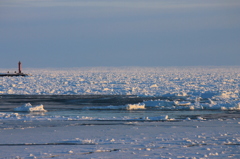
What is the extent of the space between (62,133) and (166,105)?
989 centimetres

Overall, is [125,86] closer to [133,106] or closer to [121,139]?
[133,106]

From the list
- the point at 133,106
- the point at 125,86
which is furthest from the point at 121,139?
the point at 125,86

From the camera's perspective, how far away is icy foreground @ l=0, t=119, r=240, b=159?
10.0 meters

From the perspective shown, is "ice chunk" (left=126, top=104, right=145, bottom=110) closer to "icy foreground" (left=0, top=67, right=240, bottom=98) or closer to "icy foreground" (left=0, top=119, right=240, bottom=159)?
"icy foreground" (left=0, top=119, right=240, bottom=159)

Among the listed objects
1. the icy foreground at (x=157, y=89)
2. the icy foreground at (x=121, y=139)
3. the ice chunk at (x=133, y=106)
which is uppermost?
the icy foreground at (x=157, y=89)

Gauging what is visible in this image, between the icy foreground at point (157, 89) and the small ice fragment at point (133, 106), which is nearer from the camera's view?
the small ice fragment at point (133, 106)

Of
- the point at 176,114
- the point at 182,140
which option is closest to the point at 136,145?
the point at 182,140

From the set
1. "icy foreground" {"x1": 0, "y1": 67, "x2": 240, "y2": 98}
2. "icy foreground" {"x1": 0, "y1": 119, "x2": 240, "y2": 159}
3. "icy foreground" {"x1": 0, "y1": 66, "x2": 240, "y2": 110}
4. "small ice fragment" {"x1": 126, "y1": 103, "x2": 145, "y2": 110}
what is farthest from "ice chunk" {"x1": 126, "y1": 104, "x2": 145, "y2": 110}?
"icy foreground" {"x1": 0, "y1": 67, "x2": 240, "y2": 98}

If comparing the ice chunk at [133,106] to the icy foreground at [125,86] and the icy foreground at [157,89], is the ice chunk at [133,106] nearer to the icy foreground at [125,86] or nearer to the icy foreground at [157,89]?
the icy foreground at [157,89]

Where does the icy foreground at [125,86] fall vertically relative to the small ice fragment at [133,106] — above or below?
above

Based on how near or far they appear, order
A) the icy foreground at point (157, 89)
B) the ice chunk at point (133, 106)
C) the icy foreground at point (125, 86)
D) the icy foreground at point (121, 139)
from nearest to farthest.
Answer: the icy foreground at point (121, 139), the ice chunk at point (133, 106), the icy foreground at point (157, 89), the icy foreground at point (125, 86)

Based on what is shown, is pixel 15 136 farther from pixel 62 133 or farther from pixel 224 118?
pixel 224 118

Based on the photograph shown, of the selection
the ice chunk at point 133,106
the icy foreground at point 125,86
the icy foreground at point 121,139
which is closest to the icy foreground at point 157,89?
the icy foreground at point 125,86

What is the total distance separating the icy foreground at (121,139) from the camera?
1005cm
